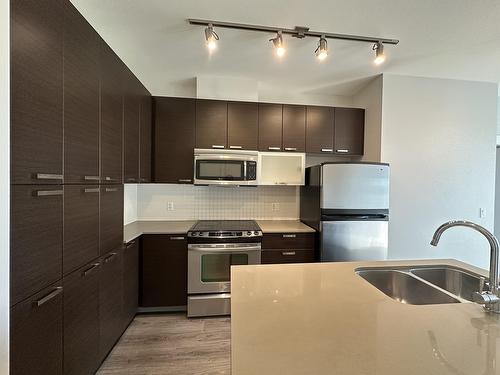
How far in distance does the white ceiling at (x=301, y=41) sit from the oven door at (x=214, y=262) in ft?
6.24

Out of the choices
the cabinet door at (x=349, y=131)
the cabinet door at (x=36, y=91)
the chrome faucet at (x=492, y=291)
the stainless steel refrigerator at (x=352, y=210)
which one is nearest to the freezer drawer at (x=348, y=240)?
the stainless steel refrigerator at (x=352, y=210)

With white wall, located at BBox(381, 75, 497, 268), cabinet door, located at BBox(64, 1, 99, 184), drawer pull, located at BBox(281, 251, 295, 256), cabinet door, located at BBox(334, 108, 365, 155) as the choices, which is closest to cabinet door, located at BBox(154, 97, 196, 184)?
cabinet door, located at BBox(64, 1, 99, 184)

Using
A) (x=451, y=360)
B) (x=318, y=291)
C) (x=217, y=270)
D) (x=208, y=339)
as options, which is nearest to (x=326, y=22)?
(x=318, y=291)

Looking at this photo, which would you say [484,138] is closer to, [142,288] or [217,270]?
[217,270]

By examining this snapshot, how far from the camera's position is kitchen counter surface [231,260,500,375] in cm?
64

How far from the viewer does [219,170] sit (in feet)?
9.02

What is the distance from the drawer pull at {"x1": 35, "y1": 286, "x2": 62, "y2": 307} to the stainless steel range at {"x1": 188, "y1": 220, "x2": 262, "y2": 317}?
4.27 feet

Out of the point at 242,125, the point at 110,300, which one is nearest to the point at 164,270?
the point at 110,300

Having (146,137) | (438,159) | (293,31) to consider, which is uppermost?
(293,31)

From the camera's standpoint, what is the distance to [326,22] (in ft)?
6.16

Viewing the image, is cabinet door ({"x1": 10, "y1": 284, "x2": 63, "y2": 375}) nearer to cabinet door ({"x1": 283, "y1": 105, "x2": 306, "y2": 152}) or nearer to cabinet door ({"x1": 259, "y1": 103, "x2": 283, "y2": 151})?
cabinet door ({"x1": 259, "y1": 103, "x2": 283, "y2": 151})

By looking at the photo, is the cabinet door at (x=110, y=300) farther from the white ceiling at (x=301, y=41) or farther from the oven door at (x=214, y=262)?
the white ceiling at (x=301, y=41)

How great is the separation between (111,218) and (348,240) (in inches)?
86.8

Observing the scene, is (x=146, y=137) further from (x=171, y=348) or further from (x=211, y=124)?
(x=171, y=348)
